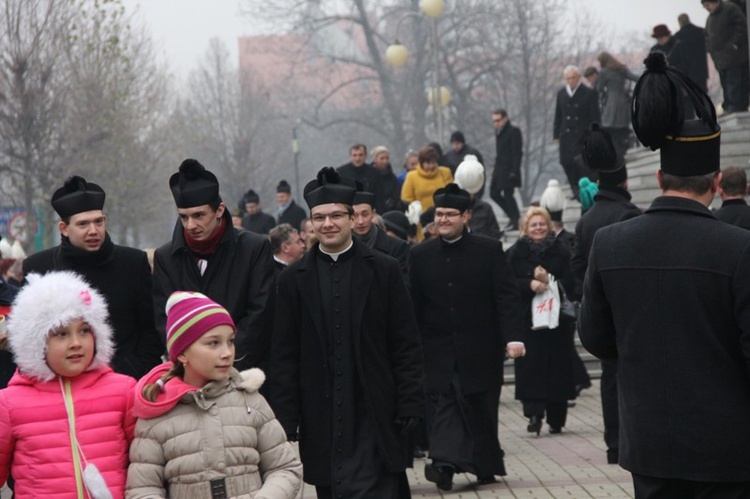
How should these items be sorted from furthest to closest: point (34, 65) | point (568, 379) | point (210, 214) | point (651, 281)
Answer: point (34, 65) → point (568, 379) → point (210, 214) → point (651, 281)

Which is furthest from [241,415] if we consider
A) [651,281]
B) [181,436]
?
[651,281]

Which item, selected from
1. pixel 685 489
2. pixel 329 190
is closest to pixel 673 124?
pixel 685 489

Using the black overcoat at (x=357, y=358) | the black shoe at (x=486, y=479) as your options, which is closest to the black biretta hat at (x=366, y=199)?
the black shoe at (x=486, y=479)

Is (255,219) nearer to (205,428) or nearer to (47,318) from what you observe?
(47,318)

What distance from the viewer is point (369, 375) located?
803 cm

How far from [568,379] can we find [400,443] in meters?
5.94

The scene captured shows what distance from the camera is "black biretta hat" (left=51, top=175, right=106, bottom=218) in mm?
8062

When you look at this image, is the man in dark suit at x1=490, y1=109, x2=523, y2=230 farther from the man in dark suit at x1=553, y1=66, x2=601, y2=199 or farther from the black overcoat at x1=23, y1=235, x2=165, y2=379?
the black overcoat at x1=23, y1=235, x2=165, y2=379

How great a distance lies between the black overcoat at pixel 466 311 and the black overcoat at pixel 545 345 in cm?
240

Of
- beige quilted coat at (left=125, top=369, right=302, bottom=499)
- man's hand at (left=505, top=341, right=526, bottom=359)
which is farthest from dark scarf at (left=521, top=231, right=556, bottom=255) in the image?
beige quilted coat at (left=125, top=369, right=302, bottom=499)

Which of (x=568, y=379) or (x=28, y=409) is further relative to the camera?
(x=568, y=379)

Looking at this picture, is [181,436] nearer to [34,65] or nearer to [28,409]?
[28,409]

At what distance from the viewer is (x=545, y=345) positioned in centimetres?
1418

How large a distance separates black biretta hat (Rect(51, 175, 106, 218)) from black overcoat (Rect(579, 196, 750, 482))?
336 cm
